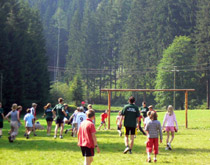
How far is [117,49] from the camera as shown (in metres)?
93.1

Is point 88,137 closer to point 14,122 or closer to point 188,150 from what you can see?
point 188,150

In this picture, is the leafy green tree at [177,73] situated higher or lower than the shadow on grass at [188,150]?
higher

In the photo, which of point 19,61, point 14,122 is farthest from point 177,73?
point 14,122

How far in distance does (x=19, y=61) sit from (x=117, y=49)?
4461 cm

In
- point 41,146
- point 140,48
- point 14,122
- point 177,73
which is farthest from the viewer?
point 140,48

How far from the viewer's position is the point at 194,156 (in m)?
13.7

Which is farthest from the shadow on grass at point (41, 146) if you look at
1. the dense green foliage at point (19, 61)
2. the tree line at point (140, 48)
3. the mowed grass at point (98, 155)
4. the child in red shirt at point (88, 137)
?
the tree line at point (140, 48)

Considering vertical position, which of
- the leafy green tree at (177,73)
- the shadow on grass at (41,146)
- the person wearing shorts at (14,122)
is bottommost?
the shadow on grass at (41,146)

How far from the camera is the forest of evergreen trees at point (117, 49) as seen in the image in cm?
5462

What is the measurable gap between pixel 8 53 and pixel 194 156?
41069mm

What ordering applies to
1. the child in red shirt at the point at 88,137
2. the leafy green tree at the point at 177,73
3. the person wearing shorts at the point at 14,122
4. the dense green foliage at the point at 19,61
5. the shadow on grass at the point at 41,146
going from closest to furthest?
the child in red shirt at the point at 88,137 → the shadow on grass at the point at 41,146 → the person wearing shorts at the point at 14,122 → the dense green foliage at the point at 19,61 → the leafy green tree at the point at 177,73

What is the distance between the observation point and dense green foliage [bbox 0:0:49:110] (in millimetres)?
48625

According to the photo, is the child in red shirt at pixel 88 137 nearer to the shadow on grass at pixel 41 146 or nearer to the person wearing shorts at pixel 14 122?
the shadow on grass at pixel 41 146

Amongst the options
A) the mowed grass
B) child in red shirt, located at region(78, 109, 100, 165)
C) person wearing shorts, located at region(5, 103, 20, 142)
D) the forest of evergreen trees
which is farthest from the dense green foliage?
child in red shirt, located at region(78, 109, 100, 165)
